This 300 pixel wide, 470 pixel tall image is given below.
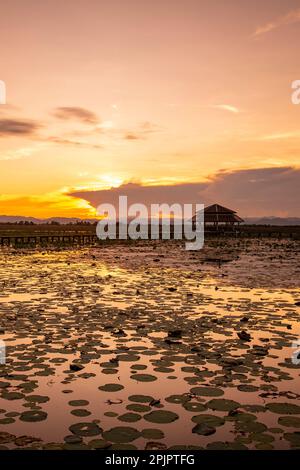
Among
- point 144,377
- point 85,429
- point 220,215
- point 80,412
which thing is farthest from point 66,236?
point 85,429

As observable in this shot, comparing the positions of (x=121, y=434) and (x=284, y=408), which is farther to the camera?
(x=284, y=408)

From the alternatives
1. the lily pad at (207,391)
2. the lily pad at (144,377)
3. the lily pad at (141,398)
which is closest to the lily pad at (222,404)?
the lily pad at (207,391)

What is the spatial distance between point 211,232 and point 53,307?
66315 millimetres

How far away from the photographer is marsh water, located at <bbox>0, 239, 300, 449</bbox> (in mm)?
4082

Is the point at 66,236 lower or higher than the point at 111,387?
higher

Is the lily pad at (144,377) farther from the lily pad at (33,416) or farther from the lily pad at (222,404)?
the lily pad at (33,416)

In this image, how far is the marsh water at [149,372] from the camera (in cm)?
408

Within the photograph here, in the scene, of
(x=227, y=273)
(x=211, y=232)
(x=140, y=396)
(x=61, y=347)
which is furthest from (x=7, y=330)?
(x=211, y=232)

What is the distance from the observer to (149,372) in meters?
5.86

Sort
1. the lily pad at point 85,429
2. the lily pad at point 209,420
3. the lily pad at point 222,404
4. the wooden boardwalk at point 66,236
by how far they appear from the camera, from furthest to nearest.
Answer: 1. the wooden boardwalk at point 66,236
2. the lily pad at point 222,404
3. the lily pad at point 209,420
4. the lily pad at point 85,429

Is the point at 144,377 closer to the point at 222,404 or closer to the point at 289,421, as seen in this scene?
the point at 222,404

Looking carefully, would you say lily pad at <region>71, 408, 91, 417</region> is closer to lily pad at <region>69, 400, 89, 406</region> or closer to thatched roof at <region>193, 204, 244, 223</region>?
lily pad at <region>69, 400, 89, 406</region>

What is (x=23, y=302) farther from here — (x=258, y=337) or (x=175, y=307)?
(x=258, y=337)
